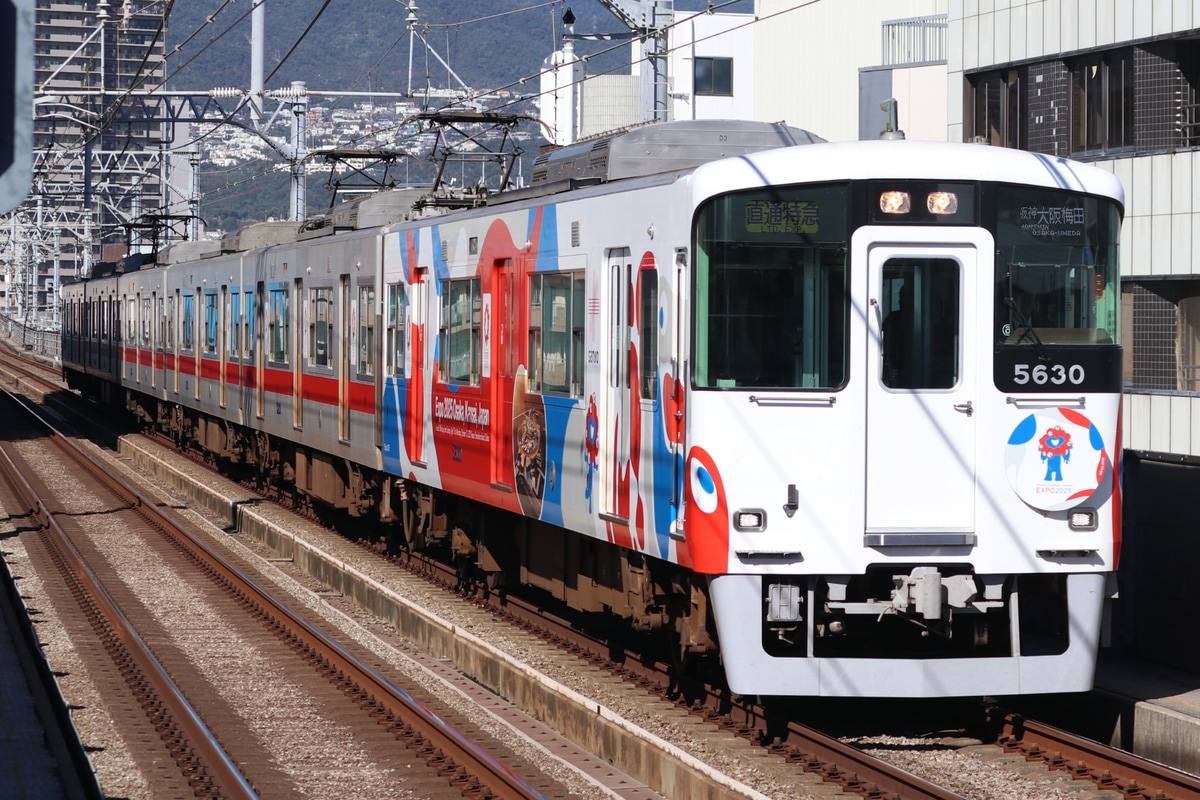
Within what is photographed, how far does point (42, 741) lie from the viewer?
8.22 m

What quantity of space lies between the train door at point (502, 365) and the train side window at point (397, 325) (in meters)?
2.60

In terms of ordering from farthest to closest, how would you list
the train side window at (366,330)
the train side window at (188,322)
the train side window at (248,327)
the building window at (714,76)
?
the building window at (714,76) → the train side window at (188,322) → the train side window at (248,327) → the train side window at (366,330)

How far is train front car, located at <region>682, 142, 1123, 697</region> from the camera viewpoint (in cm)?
794

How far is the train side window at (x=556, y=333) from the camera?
9805 millimetres

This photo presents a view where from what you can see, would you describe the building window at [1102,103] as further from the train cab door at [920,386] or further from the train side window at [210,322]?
the train side window at [210,322]

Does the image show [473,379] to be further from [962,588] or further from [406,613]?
[962,588]

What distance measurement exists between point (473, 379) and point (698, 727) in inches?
152

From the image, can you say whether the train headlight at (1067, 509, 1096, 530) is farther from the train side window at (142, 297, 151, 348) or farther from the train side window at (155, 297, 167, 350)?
the train side window at (142, 297, 151, 348)

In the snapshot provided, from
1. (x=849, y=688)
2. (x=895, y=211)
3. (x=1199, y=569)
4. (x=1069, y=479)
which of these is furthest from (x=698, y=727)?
(x=1199, y=569)

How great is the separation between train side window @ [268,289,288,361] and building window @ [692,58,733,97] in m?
31.7

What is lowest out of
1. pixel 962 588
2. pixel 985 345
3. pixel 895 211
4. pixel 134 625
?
pixel 134 625

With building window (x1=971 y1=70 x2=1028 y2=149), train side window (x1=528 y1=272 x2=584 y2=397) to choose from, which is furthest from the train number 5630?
building window (x1=971 y1=70 x2=1028 y2=149)

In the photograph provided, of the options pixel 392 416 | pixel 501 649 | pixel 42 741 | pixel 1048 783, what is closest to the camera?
pixel 1048 783

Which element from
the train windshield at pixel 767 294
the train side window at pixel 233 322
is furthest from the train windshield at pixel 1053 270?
the train side window at pixel 233 322
